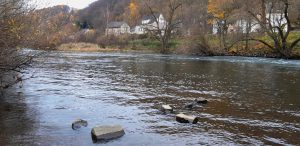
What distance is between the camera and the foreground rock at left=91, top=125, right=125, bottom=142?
10.8 meters

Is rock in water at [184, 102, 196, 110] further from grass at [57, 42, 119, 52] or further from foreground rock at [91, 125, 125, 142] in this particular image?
grass at [57, 42, 119, 52]

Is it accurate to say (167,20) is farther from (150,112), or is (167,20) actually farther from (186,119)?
(186,119)

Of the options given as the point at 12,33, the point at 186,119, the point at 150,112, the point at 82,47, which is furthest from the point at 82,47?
the point at 186,119

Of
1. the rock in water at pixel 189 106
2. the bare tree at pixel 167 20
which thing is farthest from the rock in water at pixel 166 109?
the bare tree at pixel 167 20

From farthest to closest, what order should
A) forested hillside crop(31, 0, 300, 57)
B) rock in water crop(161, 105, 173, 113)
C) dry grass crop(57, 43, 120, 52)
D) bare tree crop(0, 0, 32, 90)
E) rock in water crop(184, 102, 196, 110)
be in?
dry grass crop(57, 43, 120, 52) < forested hillside crop(31, 0, 300, 57) < rock in water crop(184, 102, 196, 110) < rock in water crop(161, 105, 173, 113) < bare tree crop(0, 0, 32, 90)

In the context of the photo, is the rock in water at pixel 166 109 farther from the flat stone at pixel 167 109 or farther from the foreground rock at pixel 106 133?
the foreground rock at pixel 106 133

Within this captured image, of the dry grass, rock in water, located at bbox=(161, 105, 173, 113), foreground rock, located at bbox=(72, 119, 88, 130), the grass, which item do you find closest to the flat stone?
rock in water, located at bbox=(161, 105, 173, 113)

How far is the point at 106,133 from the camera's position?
35.7 feet

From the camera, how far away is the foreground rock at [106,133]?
10.8 m

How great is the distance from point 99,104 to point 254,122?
6.76 metres

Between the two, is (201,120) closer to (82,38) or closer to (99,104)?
(99,104)

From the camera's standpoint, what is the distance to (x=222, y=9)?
60.0 m

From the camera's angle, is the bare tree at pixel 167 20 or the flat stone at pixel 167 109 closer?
the flat stone at pixel 167 109

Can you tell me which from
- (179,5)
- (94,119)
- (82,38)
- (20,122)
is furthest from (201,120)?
(82,38)
